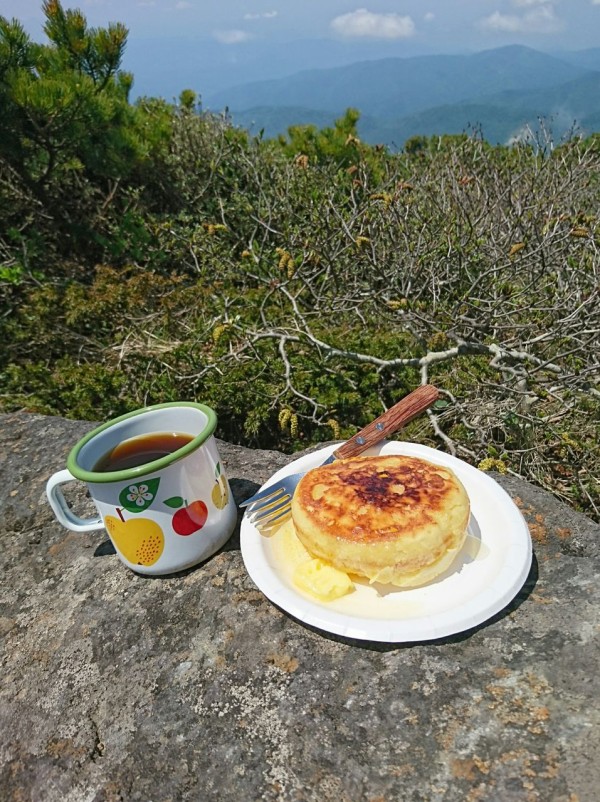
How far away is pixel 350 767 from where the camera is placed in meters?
1.02

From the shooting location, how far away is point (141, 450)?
62.6 inches

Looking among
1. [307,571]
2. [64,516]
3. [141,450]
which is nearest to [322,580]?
[307,571]

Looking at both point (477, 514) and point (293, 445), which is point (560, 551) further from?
point (293, 445)

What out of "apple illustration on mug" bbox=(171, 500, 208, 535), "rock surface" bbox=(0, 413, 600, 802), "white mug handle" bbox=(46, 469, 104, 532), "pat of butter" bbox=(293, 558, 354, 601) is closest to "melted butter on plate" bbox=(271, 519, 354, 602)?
"pat of butter" bbox=(293, 558, 354, 601)

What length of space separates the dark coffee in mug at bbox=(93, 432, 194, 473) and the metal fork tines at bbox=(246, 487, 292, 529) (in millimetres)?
293

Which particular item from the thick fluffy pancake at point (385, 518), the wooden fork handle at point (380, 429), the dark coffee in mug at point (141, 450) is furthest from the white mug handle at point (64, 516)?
the wooden fork handle at point (380, 429)

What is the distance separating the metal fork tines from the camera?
1.51 metres

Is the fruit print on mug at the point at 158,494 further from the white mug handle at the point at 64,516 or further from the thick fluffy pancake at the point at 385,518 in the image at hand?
the thick fluffy pancake at the point at 385,518

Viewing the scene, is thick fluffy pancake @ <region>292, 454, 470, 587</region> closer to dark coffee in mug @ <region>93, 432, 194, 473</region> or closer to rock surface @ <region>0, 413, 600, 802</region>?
rock surface @ <region>0, 413, 600, 802</region>

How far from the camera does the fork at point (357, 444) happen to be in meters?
1.56

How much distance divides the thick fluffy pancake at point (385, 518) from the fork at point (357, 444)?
11 centimetres

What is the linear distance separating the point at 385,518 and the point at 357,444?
0.45m

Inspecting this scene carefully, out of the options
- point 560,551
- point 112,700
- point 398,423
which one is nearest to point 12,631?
point 112,700

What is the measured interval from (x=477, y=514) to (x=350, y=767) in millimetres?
727
